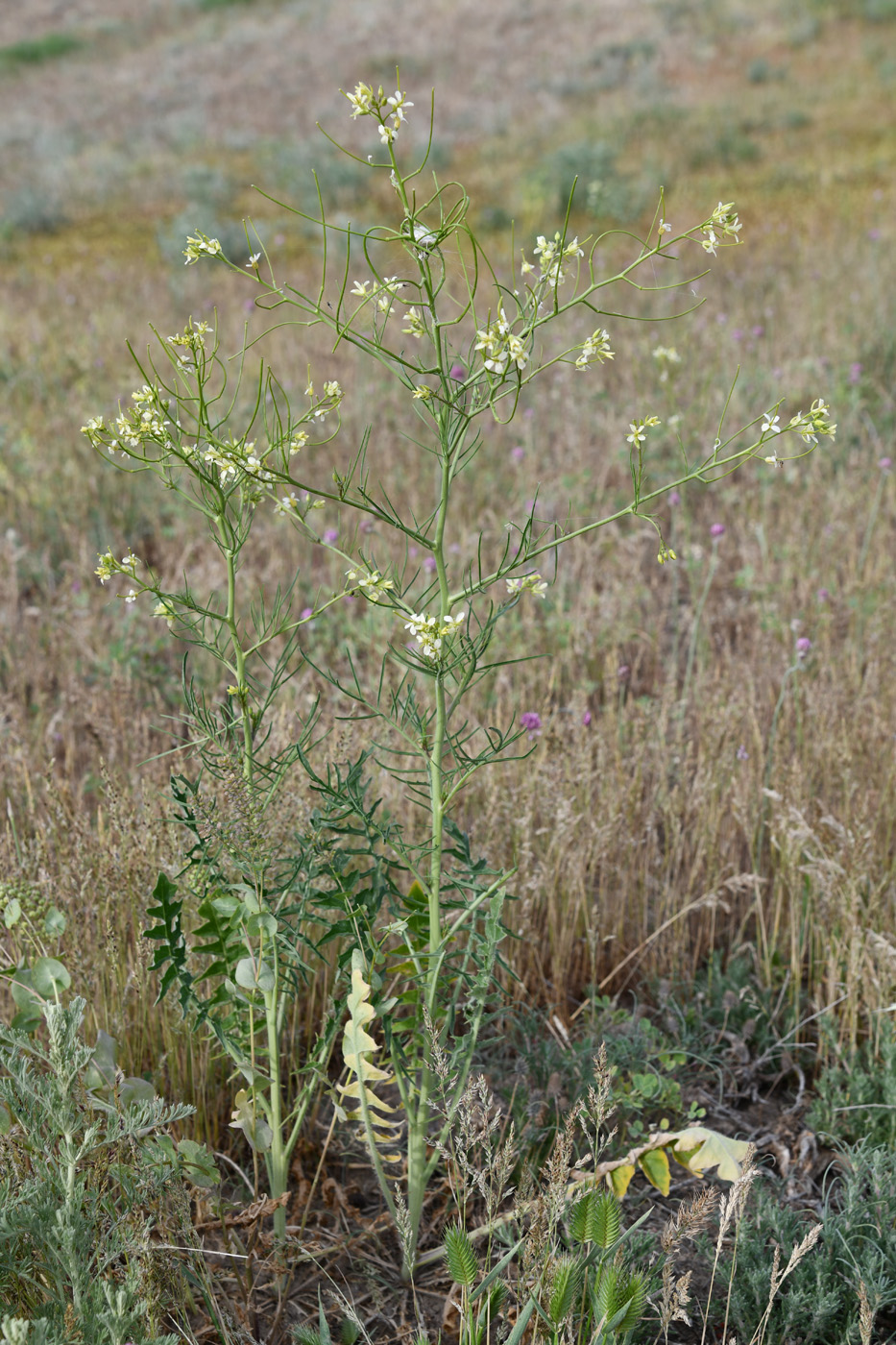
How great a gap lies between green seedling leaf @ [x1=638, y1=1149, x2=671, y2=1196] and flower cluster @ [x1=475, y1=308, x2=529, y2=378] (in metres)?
1.15

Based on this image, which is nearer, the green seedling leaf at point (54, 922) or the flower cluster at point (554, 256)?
the flower cluster at point (554, 256)

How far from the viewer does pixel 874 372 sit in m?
5.18

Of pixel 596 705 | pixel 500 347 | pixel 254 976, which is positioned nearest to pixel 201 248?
pixel 500 347

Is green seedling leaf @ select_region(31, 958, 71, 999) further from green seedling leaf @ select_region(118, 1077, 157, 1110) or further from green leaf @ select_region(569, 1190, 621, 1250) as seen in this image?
green leaf @ select_region(569, 1190, 621, 1250)

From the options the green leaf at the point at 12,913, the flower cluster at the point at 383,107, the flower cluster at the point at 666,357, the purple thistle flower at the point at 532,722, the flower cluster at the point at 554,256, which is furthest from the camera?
the flower cluster at the point at 666,357

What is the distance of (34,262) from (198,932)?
11727 millimetres

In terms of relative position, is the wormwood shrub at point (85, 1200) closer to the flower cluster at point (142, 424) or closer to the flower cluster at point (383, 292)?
the flower cluster at point (142, 424)

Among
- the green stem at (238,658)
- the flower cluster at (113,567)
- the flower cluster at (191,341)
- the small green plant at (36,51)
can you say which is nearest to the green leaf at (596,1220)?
the green stem at (238,658)

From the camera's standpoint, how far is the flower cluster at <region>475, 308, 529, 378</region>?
50.4 inches

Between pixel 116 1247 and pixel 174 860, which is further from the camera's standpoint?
pixel 174 860

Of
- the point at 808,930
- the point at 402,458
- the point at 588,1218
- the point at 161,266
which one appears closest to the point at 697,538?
the point at 402,458

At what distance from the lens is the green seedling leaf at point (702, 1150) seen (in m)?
1.51

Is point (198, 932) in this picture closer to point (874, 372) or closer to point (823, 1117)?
point (823, 1117)

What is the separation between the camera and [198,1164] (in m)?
1.52
